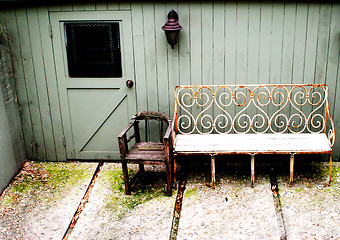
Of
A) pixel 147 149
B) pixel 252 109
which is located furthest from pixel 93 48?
pixel 252 109

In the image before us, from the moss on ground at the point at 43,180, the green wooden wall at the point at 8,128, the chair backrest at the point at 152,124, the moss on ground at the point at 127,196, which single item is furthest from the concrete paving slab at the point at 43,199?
the chair backrest at the point at 152,124

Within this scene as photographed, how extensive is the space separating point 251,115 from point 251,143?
20.8 inches

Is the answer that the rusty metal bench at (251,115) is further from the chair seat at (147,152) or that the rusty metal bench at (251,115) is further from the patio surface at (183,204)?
the patio surface at (183,204)

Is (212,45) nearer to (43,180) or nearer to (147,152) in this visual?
(147,152)

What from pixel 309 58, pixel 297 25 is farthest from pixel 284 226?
pixel 297 25

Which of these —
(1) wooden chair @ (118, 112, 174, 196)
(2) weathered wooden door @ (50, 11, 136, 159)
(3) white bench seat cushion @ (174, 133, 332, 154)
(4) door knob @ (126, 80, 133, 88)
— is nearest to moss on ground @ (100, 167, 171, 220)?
(1) wooden chair @ (118, 112, 174, 196)

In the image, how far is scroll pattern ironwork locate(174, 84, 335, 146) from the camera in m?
4.43

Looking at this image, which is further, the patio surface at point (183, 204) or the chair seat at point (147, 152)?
the chair seat at point (147, 152)

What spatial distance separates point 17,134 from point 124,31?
6.83 feet

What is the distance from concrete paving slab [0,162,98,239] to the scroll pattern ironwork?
155 cm

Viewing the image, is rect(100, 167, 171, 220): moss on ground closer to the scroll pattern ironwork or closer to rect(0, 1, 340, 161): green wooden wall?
the scroll pattern ironwork

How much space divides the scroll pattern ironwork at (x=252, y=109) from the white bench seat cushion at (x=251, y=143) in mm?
125

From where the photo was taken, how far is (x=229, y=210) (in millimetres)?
3787

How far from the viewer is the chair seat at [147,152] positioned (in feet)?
13.0
